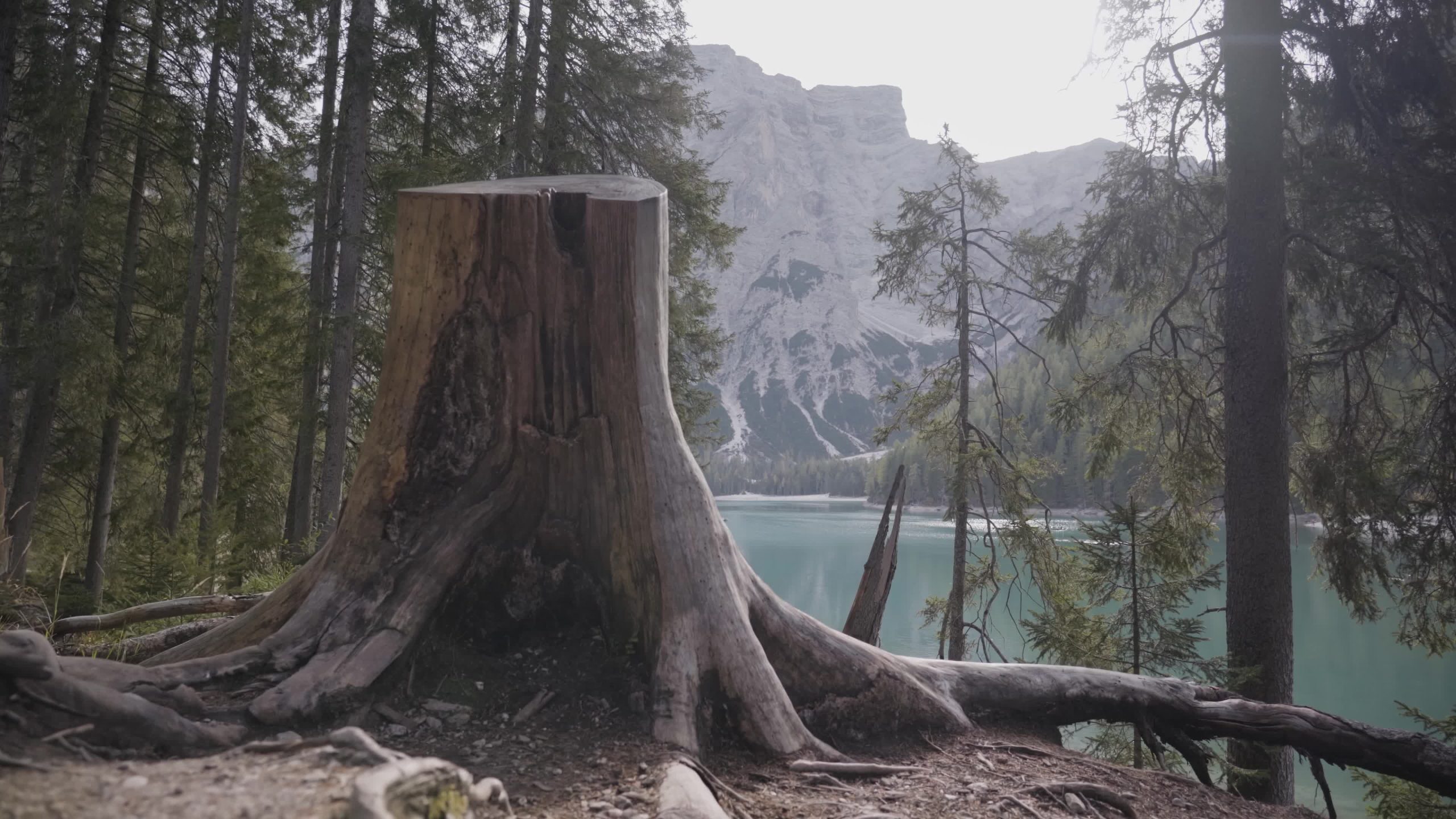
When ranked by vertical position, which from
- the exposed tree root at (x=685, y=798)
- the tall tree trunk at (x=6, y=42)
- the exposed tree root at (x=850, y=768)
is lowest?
the exposed tree root at (x=850, y=768)

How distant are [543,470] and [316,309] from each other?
8550 mm

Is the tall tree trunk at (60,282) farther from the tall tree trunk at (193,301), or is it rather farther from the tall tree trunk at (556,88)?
the tall tree trunk at (556,88)

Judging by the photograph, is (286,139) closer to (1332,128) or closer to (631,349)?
(631,349)

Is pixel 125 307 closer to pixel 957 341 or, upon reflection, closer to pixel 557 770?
pixel 557 770

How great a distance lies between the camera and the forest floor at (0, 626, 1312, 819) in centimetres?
154

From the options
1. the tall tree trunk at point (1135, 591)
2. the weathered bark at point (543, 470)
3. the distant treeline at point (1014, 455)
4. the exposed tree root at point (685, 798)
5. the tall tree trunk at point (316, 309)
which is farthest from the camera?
the distant treeline at point (1014, 455)

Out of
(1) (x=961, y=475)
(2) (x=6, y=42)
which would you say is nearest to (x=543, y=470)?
(2) (x=6, y=42)

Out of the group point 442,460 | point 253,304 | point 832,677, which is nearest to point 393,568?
point 442,460

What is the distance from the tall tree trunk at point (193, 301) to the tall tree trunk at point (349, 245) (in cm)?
235

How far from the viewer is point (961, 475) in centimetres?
1039

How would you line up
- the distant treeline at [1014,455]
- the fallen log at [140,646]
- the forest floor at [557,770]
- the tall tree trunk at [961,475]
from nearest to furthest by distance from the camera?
the forest floor at [557,770]
the fallen log at [140,646]
the tall tree trunk at [961,475]
the distant treeline at [1014,455]

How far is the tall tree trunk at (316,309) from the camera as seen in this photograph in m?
10.1

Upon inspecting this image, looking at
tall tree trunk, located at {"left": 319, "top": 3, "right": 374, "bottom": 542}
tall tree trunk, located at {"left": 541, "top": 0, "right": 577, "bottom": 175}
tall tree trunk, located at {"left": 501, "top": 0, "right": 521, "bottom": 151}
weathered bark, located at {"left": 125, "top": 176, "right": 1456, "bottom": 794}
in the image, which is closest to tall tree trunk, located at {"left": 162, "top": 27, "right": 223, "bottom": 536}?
tall tree trunk, located at {"left": 319, "top": 3, "right": 374, "bottom": 542}

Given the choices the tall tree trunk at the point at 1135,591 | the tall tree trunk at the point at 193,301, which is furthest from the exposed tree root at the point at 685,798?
the tall tree trunk at the point at 193,301
